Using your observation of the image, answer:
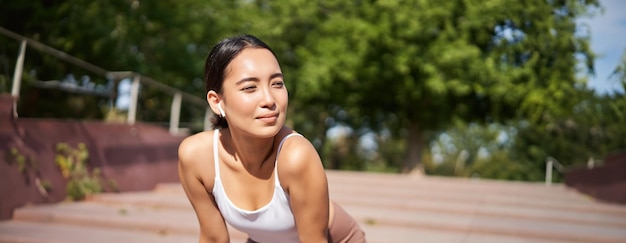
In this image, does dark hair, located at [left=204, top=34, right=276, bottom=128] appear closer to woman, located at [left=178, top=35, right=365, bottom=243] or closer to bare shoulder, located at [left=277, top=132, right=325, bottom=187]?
woman, located at [left=178, top=35, right=365, bottom=243]

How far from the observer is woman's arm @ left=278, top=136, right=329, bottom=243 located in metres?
2.11

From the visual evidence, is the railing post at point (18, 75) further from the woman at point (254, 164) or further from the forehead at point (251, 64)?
the forehead at point (251, 64)

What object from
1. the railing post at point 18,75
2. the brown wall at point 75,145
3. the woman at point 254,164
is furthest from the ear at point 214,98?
the railing post at point 18,75

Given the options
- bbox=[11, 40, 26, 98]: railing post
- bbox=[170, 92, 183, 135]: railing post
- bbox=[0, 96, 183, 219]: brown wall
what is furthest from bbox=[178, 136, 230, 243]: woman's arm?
bbox=[170, 92, 183, 135]: railing post

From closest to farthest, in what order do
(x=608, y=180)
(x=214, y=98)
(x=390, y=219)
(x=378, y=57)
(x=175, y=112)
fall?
(x=214, y=98)
(x=390, y=219)
(x=608, y=180)
(x=175, y=112)
(x=378, y=57)

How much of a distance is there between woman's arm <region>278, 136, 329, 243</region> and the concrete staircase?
301cm

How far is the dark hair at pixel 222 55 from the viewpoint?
7.00 feet

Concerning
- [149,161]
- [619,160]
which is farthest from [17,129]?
[619,160]

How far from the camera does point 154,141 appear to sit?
8.53m

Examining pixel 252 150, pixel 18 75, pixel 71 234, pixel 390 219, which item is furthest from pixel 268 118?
pixel 18 75

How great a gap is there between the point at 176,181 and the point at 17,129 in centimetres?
335

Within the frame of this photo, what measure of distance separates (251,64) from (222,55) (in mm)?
121

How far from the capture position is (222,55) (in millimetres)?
2158

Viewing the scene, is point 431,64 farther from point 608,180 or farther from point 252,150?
point 252,150
